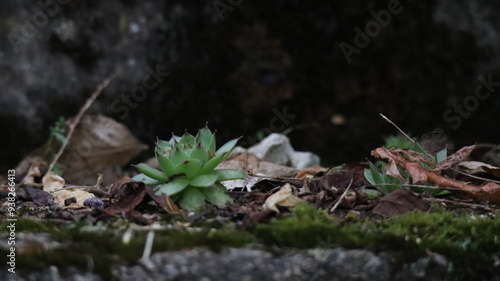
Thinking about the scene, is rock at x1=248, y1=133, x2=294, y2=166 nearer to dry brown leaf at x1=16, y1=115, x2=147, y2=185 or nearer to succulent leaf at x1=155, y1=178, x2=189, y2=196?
dry brown leaf at x1=16, y1=115, x2=147, y2=185

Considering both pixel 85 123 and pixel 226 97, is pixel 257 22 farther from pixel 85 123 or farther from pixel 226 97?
pixel 85 123

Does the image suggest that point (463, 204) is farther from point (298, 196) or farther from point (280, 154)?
point (280, 154)

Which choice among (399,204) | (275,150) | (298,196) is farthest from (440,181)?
(275,150)

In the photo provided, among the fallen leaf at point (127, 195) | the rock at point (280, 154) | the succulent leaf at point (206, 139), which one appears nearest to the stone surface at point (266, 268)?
the fallen leaf at point (127, 195)

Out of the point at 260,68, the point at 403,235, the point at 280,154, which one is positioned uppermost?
the point at 260,68

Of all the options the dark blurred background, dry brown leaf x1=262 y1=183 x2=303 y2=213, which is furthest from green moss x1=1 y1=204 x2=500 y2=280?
the dark blurred background

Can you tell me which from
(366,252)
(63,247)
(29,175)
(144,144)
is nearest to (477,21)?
(144,144)
